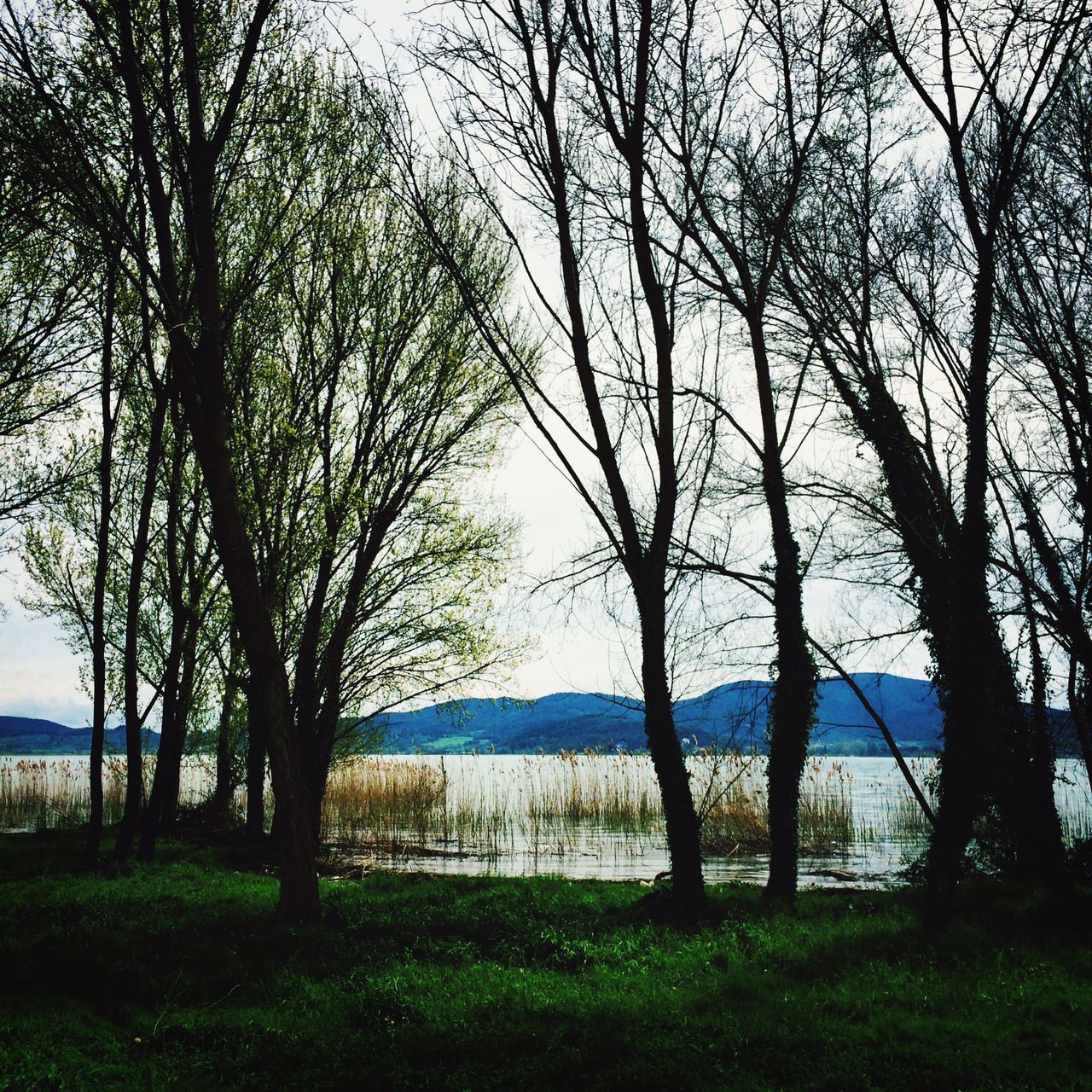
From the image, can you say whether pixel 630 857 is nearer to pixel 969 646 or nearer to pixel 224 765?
pixel 224 765

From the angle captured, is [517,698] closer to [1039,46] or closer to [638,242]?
[638,242]

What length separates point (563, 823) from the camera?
64.3 feet

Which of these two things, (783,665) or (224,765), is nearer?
(783,665)

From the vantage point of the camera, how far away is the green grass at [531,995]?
4.72 metres

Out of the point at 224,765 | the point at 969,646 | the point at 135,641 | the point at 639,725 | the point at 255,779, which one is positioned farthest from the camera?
the point at 639,725

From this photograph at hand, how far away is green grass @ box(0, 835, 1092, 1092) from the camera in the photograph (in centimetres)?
472

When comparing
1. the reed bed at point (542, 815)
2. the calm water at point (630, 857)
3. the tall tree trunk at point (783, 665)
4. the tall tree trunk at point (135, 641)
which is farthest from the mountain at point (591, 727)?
the tall tree trunk at point (783, 665)

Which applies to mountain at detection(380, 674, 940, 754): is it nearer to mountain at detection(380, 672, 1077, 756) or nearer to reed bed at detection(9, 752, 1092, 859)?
mountain at detection(380, 672, 1077, 756)

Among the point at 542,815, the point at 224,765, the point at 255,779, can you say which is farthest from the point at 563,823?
the point at 224,765

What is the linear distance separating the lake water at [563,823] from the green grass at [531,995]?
5.78 metres

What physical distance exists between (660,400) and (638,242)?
1744 mm

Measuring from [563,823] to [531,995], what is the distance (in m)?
14.1

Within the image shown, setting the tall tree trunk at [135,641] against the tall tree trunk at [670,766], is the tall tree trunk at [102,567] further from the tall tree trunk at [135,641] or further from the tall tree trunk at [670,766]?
the tall tree trunk at [670,766]

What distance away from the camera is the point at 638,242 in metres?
9.39
